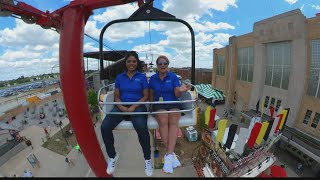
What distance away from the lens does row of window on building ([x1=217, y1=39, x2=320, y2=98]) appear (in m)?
13.2

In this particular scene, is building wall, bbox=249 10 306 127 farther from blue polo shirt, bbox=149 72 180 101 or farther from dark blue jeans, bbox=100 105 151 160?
dark blue jeans, bbox=100 105 151 160

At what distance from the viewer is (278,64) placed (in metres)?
16.5

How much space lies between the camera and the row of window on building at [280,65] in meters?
13.2

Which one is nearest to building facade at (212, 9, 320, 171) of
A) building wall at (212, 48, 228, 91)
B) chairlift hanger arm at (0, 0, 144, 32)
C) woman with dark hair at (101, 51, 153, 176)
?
building wall at (212, 48, 228, 91)

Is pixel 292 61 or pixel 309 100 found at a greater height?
pixel 292 61

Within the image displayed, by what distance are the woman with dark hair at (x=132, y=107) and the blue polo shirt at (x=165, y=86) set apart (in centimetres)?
17

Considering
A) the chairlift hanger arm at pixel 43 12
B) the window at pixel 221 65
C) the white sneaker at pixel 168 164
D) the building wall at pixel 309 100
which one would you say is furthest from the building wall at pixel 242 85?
the white sneaker at pixel 168 164

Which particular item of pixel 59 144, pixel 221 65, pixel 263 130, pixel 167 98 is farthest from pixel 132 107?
pixel 221 65

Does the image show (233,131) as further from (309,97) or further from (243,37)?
(243,37)

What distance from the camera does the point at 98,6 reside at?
3951 mm

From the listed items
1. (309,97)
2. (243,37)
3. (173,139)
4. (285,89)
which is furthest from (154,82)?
(243,37)

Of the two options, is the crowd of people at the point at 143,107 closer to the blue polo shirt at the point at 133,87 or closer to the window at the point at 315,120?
the blue polo shirt at the point at 133,87

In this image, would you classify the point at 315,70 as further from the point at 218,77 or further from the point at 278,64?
the point at 218,77

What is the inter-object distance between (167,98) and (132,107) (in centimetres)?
71
